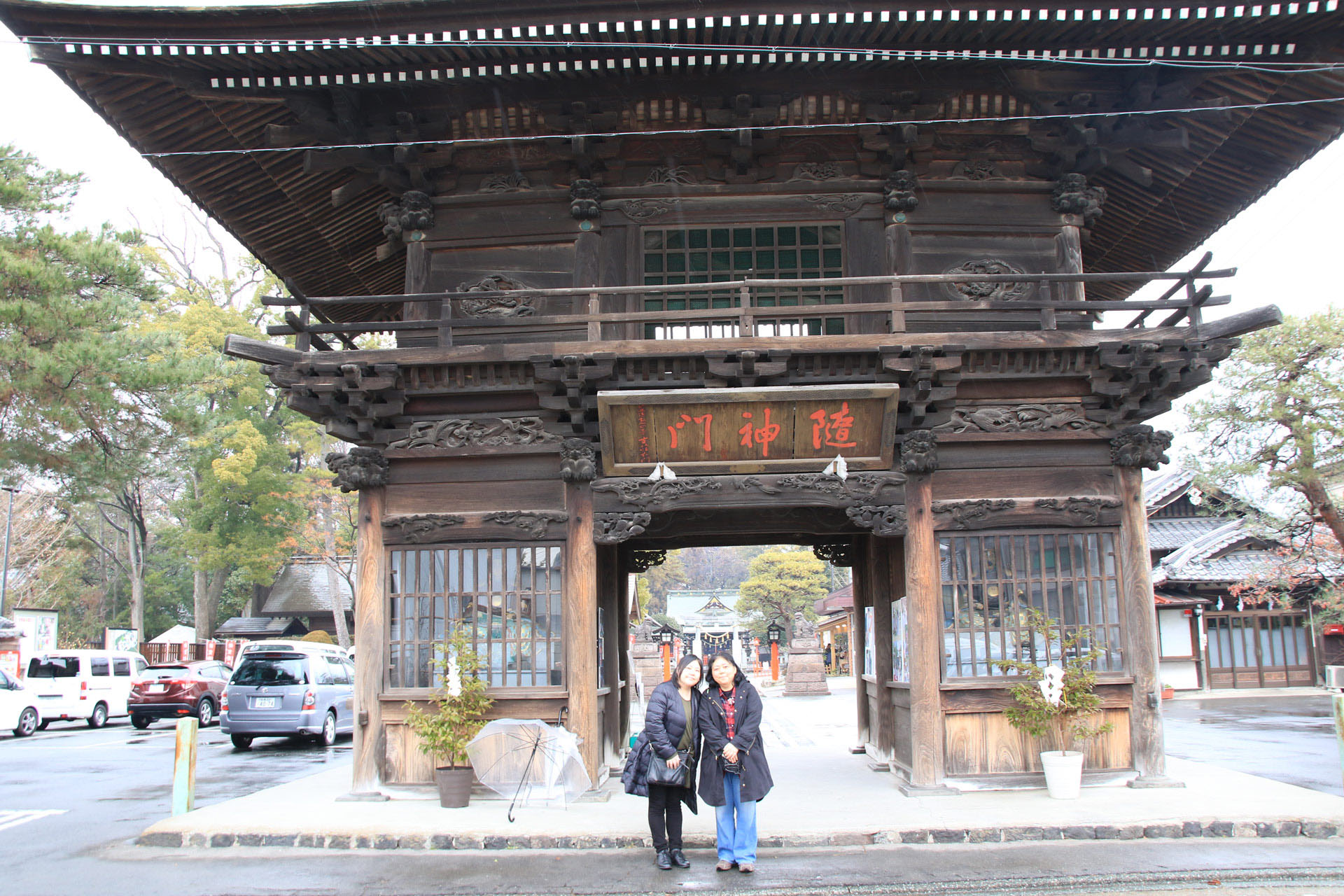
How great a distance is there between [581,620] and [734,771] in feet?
10.1

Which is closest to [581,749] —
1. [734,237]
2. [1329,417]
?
[734,237]

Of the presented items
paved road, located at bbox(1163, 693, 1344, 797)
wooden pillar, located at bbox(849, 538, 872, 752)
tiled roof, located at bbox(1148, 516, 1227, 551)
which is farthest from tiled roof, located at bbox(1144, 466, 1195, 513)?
wooden pillar, located at bbox(849, 538, 872, 752)

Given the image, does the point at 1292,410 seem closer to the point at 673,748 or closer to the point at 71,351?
the point at 673,748

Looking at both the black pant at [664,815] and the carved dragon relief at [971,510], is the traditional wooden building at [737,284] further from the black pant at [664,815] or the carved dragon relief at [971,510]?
the black pant at [664,815]

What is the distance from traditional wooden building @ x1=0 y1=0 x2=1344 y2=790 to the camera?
8820mm

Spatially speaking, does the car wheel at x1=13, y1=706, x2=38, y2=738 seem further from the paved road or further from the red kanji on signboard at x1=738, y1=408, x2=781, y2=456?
the paved road

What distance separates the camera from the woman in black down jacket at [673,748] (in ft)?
23.2

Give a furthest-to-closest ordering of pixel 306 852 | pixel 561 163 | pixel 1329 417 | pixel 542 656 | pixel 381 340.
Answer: pixel 381 340
pixel 1329 417
pixel 561 163
pixel 542 656
pixel 306 852

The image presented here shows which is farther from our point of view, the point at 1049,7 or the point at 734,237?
the point at 734,237

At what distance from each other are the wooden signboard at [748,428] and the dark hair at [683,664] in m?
2.80

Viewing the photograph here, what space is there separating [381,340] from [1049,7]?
100 feet

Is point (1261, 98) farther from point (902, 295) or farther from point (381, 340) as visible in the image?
point (381, 340)

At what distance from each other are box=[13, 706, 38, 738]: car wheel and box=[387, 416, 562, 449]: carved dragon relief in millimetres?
17136

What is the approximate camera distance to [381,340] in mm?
35094
